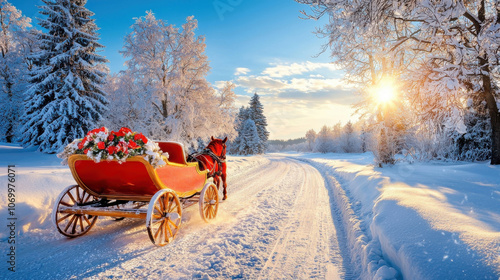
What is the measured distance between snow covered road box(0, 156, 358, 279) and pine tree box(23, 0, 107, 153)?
11025 mm

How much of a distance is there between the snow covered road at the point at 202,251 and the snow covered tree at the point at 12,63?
21.0 m

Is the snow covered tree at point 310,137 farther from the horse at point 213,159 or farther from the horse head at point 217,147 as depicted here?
the horse at point 213,159

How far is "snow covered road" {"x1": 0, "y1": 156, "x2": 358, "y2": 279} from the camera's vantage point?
260 cm

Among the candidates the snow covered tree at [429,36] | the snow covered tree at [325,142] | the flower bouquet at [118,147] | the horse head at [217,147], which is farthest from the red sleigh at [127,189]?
the snow covered tree at [325,142]

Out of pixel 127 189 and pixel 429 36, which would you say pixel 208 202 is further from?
pixel 429 36

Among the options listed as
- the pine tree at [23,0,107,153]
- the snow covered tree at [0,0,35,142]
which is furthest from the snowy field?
the snow covered tree at [0,0,35,142]

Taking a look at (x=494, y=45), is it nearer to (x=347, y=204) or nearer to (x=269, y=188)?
(x=347, y=204)

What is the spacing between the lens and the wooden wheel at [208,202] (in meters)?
4.15

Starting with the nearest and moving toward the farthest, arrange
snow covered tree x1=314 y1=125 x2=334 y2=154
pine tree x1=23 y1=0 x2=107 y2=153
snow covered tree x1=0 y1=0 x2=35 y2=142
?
pine tree x1=23 y1=0 x2=107 y2=153, snow covered tree x1=0 y1=0 x2=35 y2=142, snow covered tree x1=314 y1=125 x2=334 y2=154

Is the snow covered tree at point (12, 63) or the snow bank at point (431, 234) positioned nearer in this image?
the snow bank at point (431, 234)

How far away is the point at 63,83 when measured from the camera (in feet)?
41.1

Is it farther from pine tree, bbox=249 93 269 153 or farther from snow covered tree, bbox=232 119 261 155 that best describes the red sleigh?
pine tree, bbox=249 93 269 153

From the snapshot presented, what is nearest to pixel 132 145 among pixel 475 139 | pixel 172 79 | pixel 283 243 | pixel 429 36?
pixel 283 243

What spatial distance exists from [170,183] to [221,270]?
1682 mm
